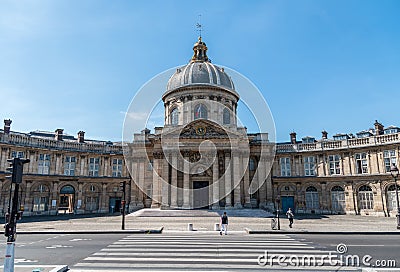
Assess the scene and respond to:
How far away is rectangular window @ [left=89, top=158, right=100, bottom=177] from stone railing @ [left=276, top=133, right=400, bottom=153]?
29.9 metres

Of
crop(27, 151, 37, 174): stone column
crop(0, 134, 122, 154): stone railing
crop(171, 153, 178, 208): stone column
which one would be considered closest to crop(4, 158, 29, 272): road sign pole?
crop(171, 153, 178, 208): stone column

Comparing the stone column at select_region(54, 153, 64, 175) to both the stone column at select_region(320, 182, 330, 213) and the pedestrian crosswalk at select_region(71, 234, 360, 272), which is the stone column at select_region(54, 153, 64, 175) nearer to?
the pedestrian crosswalk at select_region(71, 234, 360, 272)

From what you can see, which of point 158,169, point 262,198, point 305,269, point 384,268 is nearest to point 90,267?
point 305,269

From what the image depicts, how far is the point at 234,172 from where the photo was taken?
37.6 meters

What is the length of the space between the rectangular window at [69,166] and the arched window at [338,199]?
4033cm

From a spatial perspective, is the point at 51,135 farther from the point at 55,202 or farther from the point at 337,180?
the point at 337,180

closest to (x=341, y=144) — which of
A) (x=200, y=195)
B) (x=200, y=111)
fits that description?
(x=200, y=111)

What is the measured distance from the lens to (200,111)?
1818 inches

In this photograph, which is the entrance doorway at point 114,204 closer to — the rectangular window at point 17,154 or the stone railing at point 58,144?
the stone railing at point 58,144

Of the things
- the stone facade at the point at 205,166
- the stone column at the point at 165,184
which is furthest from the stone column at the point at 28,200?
the stone column at the point at 165,184

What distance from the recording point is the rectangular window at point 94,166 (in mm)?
44969

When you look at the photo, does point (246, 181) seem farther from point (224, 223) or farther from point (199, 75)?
point (224, 223)

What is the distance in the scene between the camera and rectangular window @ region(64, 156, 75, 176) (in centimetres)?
4316

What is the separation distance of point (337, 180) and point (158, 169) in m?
26.6
